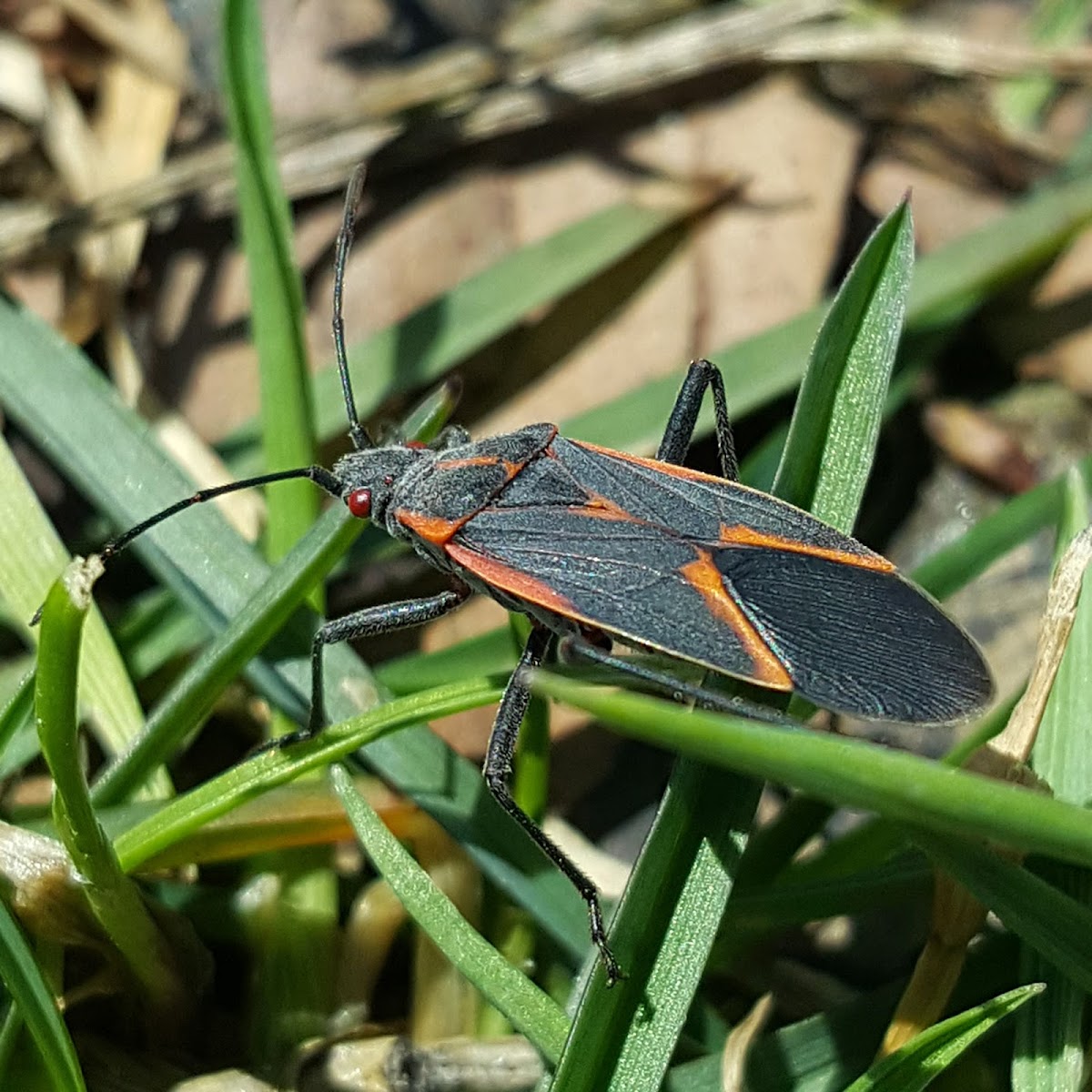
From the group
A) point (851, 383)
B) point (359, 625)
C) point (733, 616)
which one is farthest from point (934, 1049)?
point (359, 625)

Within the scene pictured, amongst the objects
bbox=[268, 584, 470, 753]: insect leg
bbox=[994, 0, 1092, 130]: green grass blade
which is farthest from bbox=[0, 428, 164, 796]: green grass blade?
bbox=[994, 0, 1092, 130]: green grass blade

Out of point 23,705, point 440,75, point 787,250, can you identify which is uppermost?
point 440,75

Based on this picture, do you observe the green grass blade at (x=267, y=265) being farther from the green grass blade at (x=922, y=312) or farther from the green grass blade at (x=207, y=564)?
the green grass blade at (x=922, y=312)

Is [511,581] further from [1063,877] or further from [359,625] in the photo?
[1063,877]

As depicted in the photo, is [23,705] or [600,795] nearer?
[23,705]

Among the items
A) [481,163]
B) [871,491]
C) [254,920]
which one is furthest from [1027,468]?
[254,920]

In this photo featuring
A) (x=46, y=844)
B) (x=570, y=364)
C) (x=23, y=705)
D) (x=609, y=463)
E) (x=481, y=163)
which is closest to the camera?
(x=46, y=844)

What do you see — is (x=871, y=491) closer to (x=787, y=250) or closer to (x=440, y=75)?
(x=787, y=250)
